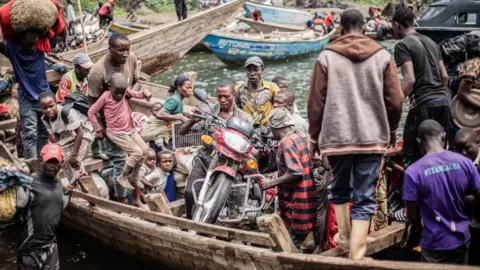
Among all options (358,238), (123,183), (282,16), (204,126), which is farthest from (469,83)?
(282,16)

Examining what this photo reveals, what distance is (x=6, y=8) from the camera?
7117 millimetres

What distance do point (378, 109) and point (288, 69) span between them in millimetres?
16002

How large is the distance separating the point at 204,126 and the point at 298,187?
1.39 metres

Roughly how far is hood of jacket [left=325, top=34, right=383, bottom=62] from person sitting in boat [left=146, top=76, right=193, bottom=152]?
2985 mm

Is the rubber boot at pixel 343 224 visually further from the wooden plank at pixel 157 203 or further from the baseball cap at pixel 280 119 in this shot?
the wooden plank at pixel 157 203

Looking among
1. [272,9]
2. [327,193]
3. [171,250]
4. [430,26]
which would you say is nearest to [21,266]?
[171,250]

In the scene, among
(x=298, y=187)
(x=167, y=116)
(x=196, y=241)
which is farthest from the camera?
(x=167, y=116)

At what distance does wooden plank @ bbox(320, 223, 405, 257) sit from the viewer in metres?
4.83

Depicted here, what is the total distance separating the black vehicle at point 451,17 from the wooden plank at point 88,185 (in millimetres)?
5572

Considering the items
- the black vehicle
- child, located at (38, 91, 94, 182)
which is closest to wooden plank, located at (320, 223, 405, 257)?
child, located at (38, 91, 94, 182)

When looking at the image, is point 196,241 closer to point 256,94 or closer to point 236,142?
point 236,142

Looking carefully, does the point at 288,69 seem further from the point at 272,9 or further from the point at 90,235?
the point at 90,235

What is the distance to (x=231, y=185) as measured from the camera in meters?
5.44

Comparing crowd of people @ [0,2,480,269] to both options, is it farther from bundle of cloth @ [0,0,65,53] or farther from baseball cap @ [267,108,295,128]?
bundle of cloth @ [0,0,65,53]
